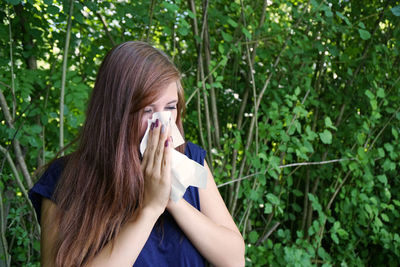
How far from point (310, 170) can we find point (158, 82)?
71.7 inches

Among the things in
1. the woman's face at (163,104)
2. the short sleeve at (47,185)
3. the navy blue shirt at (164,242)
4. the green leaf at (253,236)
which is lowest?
the green leaf at (253,236)

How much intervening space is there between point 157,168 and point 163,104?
0.70ft

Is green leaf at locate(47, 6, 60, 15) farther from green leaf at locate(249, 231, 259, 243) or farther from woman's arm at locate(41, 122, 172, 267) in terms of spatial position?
green leaf at locate(249, 231, 259, 243)

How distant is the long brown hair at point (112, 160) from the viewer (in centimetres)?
119

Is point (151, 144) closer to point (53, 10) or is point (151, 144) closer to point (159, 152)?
point (159, 152)

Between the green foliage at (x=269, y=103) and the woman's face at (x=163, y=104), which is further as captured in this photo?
the green foliage at (x=269, y=103)

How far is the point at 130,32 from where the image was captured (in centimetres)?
254

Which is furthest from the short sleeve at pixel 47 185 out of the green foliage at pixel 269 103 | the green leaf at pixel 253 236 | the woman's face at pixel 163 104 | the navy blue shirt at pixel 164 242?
the green leaf at pixel 253 236

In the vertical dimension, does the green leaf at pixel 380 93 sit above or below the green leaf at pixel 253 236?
above

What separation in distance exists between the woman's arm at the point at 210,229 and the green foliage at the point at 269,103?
32.0 inches

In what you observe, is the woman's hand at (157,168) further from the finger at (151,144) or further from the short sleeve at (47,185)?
the short sleeve at (47,185)

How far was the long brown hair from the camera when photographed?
1.19m

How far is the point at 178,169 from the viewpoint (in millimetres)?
1187

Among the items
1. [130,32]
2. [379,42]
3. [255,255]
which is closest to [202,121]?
[130,32]
